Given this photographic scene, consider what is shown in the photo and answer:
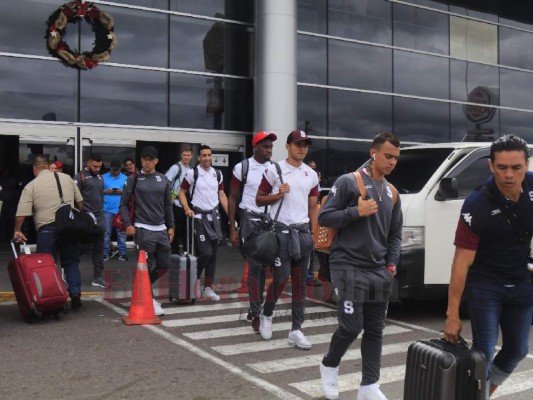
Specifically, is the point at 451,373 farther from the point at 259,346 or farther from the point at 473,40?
the point at 473,40

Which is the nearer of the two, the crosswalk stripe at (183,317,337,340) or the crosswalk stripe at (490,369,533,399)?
the crosswalk stripe at (490,369,533,399)

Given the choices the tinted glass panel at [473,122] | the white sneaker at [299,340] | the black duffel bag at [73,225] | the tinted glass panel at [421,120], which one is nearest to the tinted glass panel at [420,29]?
the tinted glass panel at [421,120]

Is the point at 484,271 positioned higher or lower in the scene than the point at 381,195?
lower

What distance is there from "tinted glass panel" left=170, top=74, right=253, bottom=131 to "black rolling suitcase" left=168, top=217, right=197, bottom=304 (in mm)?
7250

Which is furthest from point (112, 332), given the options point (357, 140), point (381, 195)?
point (357, 140)

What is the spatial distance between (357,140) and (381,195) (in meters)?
12.6

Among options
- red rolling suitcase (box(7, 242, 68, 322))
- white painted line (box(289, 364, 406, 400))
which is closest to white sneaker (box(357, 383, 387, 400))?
white painted line (box(289, 364, 406, 400))

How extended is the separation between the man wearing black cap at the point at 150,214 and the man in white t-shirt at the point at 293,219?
6.07 ft

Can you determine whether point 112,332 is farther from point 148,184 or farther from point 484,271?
point 484,271

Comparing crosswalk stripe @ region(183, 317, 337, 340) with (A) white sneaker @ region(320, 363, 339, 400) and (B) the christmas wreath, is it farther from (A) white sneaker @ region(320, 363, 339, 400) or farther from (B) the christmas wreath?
(B) the christmas wreath

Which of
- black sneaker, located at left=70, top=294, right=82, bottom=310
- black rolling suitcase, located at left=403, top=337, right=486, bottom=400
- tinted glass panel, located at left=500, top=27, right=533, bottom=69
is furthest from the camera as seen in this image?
tinted glass panel, located at left=500, top=27, right=533, bottom=69

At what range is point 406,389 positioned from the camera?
11.9 ft

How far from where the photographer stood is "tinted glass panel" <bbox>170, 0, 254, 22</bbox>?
1507cm

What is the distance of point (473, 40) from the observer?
19250mm
